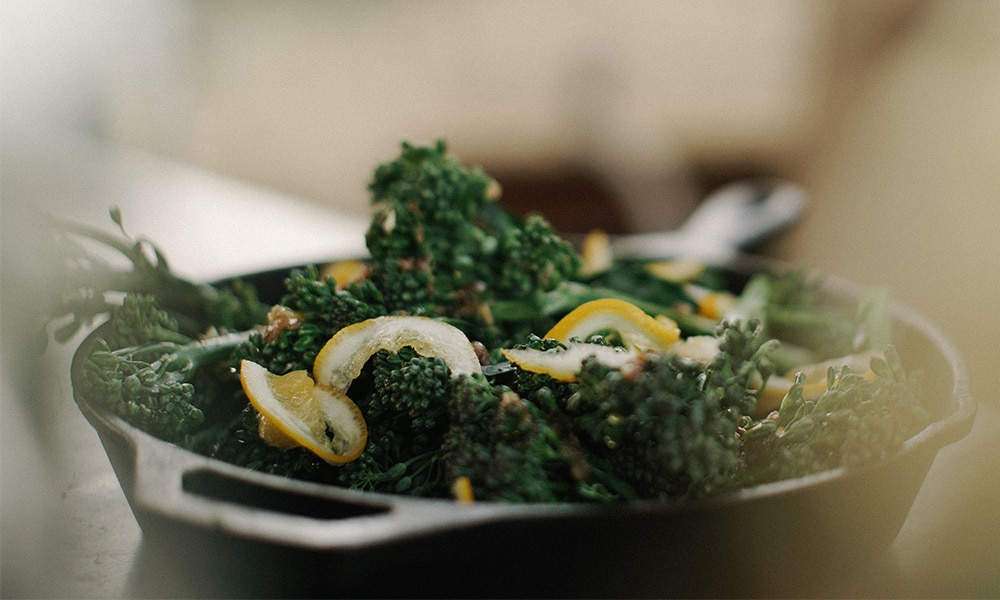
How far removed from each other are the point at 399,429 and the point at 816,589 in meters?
0.48

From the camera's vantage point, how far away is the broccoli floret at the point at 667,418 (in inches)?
27.2

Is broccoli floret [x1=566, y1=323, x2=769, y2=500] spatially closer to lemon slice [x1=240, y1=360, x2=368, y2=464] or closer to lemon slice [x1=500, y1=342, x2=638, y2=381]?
lemon slice [x1=500, y1=342, x2=638, y2=381]

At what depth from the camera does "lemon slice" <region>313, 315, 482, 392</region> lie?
88 centimetres

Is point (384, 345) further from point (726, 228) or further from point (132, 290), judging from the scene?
point (726, 228)

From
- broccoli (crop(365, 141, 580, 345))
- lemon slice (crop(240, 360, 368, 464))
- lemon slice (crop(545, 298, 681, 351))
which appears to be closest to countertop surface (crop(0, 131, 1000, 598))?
lemon slice (crop(240, 360, 368, 464))

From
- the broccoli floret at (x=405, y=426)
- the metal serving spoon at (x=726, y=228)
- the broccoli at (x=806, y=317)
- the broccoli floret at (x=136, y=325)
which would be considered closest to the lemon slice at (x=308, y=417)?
the broccoli floret at (x=405, y=426)

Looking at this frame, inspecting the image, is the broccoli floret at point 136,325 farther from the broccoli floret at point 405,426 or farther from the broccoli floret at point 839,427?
the broccoli floret at point 839,427

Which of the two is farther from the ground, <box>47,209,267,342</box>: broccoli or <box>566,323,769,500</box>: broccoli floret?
<box>566,323,769,500</box>: broccoli floret

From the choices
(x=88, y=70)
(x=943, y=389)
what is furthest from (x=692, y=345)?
(x=88, y=70)

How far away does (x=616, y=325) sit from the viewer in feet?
3.22

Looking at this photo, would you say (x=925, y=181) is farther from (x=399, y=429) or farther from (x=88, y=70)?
(x=88, y=70)

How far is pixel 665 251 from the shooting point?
1711mm

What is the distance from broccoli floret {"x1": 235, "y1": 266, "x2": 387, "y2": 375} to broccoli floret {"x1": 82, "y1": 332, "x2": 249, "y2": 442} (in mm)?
74

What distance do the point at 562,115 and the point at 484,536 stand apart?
4.74m
